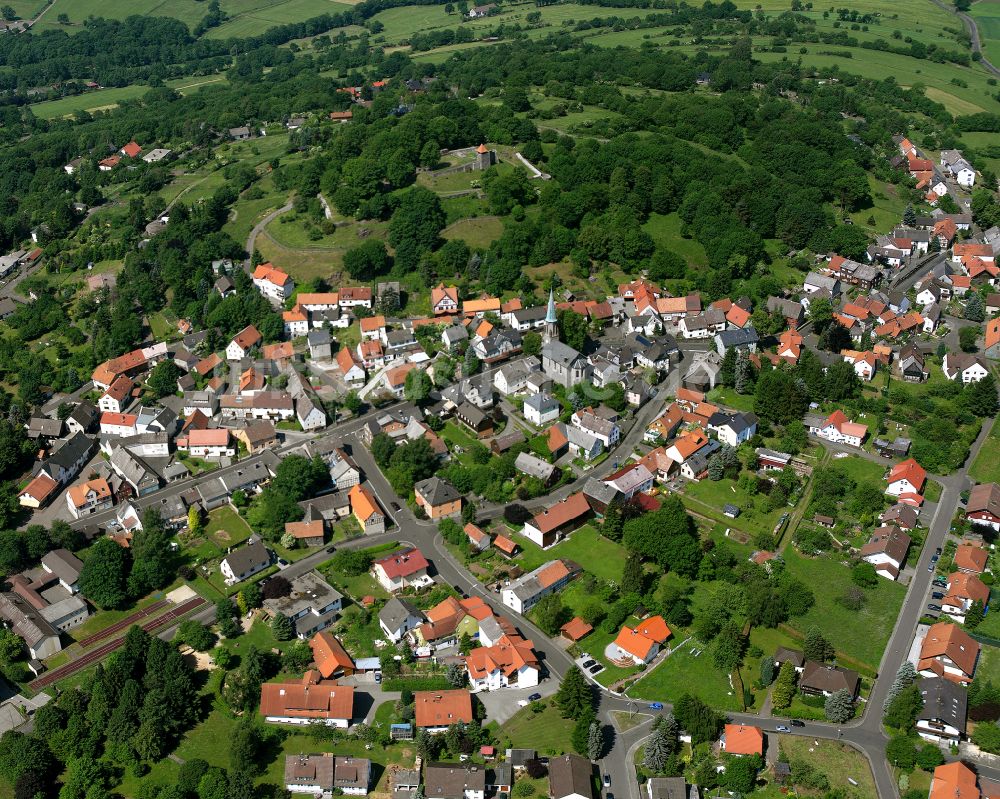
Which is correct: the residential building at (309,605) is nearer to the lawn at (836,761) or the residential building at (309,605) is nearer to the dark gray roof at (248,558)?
the dark gray roof at (248,558)

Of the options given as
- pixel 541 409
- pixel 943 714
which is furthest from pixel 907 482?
Answer: pixel 541 409

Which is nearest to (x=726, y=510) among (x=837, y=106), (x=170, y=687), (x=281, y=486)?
(x=281, y=486)

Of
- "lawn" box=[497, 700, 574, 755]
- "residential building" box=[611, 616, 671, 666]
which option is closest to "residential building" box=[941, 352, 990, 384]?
"residential building" box=[611, 616, 671, 666]

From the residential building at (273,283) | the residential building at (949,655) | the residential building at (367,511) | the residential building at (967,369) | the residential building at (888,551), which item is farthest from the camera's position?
the residential building at (273,283)

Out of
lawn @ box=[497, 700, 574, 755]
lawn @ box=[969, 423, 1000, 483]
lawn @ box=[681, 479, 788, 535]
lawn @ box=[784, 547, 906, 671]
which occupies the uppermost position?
lawn @ box=[497, 700, 574, 755]

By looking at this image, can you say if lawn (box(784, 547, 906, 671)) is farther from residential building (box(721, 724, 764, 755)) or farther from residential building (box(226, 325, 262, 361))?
residential building (box(226, 325, 262, 361))

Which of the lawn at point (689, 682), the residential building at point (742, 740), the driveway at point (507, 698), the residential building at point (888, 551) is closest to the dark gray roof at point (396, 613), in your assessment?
the driveway at point (507, 698)

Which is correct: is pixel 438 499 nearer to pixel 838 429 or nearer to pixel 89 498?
pixel 89 498
